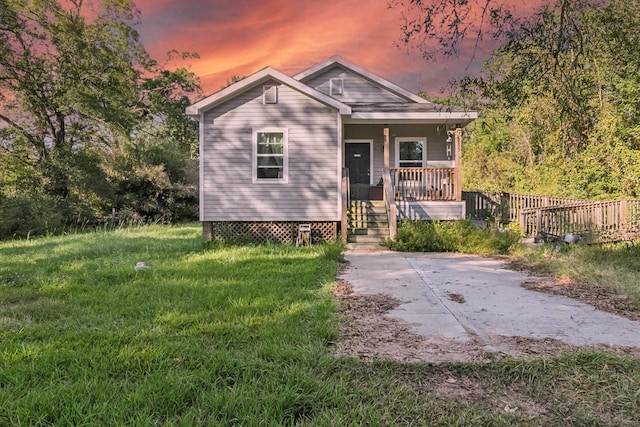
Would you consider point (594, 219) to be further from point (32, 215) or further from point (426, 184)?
point (32, 215)

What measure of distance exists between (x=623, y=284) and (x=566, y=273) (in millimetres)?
928

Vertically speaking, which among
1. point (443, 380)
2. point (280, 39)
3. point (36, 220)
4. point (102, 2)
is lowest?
point (443, 380)

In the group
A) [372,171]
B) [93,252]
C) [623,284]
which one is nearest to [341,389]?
[623,284]

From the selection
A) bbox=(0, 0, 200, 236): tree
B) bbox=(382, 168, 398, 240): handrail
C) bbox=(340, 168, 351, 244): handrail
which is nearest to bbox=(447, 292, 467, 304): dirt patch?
bbox=(382, 168, 398, 240): handrail

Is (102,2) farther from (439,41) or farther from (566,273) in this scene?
(566,273)

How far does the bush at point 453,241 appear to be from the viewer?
30.6 ft

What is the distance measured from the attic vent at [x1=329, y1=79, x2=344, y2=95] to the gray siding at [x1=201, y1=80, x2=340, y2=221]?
3.70m

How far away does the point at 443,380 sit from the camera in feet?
9.25

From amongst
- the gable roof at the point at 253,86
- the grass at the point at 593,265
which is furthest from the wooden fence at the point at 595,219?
the gable roof at the point at 253,86

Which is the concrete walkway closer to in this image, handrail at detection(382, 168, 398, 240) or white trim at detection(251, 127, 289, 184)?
handrail at detection(382, 168, 398, 240)

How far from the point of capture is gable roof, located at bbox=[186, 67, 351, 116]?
1036cm

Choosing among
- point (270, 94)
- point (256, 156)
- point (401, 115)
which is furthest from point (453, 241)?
point (270, 94)

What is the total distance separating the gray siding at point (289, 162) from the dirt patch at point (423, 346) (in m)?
7.04

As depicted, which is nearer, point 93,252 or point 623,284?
point 623,284
